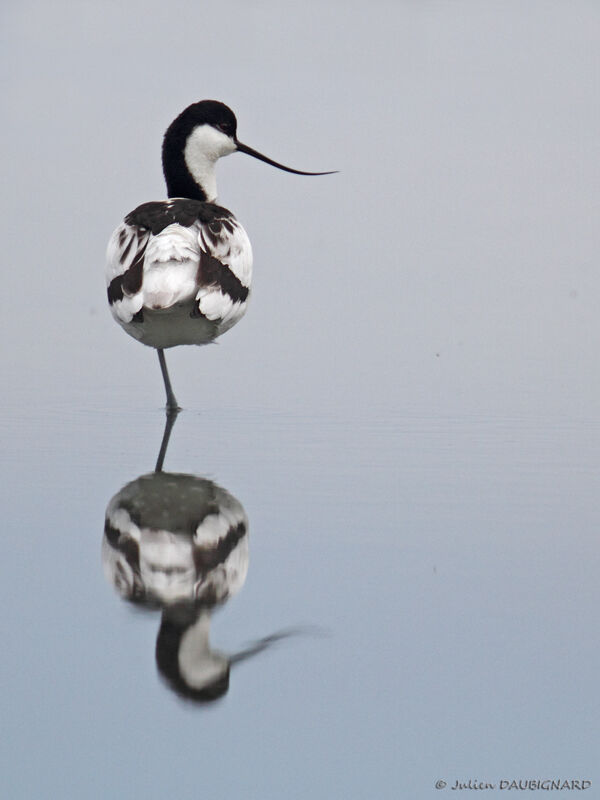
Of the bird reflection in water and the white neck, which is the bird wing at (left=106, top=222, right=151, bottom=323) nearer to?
the bird reflection in water

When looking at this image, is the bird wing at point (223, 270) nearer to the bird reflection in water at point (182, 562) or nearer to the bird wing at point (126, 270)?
the bird wing at point (126, 270)

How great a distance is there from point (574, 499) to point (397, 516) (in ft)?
2.26

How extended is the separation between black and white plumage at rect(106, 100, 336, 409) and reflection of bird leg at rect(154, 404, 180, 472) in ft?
0.31

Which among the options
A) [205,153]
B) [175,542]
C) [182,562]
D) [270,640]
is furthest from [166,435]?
[270,640]

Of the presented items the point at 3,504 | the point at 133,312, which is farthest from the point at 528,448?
the point at 3,504

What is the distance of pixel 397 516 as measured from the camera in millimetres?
4363

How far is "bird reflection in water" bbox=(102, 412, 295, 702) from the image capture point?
9.70 ft

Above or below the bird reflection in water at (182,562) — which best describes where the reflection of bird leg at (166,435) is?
above

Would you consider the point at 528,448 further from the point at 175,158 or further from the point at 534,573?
the point at 175,158

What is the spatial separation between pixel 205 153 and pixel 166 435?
2507 mm

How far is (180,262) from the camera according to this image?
5.81m

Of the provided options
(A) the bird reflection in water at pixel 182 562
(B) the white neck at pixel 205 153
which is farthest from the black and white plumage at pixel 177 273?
(A) the bird reflection in water at pixel 182 562

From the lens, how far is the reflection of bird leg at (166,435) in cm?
521

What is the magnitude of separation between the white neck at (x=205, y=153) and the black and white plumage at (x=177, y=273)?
105cm
